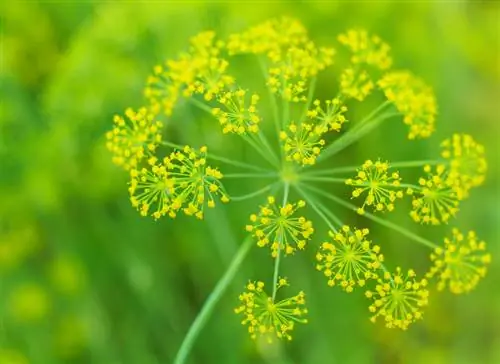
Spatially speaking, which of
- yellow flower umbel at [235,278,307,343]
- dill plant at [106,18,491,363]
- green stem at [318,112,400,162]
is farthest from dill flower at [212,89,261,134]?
yellow flower umbel at [235,278,307,343]

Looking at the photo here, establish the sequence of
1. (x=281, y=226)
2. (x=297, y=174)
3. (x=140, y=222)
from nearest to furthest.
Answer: (x=281, y=226) < (x=297, y=174) < (x=140, y=222)

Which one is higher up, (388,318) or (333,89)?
(333,89)

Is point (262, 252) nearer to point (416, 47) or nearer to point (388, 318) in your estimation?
point (416, 47)

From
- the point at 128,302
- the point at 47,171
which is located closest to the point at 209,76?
the point at 47,171

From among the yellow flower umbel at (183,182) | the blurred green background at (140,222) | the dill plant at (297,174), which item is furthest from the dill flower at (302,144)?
the blurred green background at (140,222)

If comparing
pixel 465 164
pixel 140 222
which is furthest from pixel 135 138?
pixel 140 222

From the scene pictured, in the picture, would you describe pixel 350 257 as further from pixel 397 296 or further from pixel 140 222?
pixel 140 222

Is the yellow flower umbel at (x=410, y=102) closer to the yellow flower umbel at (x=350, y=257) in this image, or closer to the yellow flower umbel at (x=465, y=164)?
the yellow flower umbel at (x=465, y=164)
